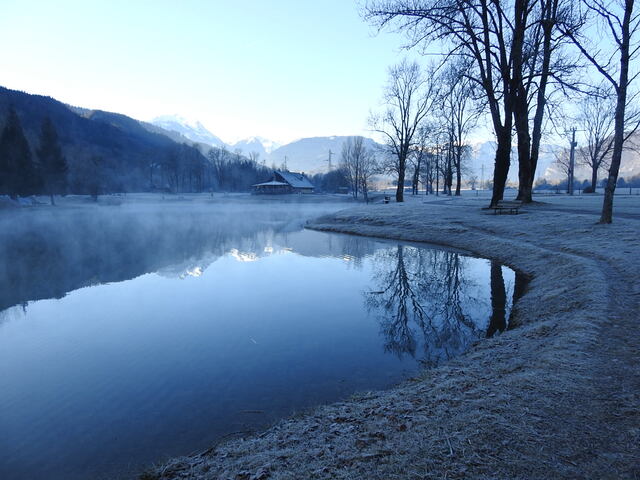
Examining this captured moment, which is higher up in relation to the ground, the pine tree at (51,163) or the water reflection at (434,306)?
the pine tree at (51,163)

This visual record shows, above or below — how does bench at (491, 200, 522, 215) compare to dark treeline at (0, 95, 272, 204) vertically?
below

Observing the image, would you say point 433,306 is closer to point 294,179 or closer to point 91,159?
point 294,179

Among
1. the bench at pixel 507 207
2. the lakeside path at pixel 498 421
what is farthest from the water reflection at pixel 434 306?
the bench at pixel 507 207

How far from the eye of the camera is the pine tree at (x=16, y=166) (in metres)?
46.8

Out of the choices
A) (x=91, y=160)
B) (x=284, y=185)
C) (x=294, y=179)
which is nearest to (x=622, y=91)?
(x=284, y=185)

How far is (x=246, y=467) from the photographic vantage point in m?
3.38

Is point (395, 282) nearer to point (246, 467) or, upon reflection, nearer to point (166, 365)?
point (166, 365)

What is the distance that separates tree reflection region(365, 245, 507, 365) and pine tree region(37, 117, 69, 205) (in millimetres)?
56801

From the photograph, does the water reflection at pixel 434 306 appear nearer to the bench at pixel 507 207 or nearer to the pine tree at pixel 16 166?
the bench at pixel 507 207

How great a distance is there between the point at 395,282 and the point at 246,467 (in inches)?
353

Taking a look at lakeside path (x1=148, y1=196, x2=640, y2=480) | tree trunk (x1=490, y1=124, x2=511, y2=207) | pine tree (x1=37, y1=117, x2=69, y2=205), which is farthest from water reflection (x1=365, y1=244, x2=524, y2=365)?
pine tree (x1=37, y1=117, x2=69, y2=205)

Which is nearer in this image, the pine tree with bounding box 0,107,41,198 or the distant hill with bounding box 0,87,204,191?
the pine tree with bounding box 0,107,41,198

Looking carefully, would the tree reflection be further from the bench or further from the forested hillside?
the forested hillside

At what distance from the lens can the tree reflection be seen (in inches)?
278
